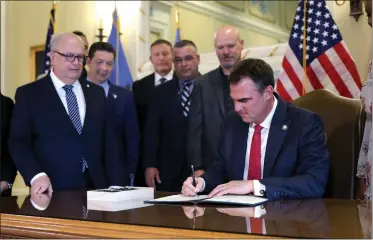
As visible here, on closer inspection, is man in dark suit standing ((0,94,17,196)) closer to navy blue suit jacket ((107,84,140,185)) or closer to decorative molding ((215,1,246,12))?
navy blue suit jacket ((107,84,140,185))

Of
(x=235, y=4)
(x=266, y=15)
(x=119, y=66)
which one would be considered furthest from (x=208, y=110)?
(x=235, y=4)

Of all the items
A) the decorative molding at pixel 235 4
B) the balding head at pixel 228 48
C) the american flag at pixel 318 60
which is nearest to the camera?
the balding head at pixel 228 48

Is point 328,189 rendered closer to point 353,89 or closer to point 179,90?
point 179,90

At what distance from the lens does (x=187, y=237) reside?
1441mm

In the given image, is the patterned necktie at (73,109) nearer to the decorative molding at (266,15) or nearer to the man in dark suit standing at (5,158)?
the man in dark suit standing at (5,158)

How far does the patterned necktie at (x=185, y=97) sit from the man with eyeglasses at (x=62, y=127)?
37.6 inches

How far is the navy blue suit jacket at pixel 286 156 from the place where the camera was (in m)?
2.31

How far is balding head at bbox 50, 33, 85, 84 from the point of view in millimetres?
3031

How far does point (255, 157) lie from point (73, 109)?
1114mm

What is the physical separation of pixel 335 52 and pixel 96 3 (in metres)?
3.76

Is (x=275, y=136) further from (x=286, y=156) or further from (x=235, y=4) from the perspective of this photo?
(x=235, y=4)

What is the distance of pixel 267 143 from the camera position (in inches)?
101

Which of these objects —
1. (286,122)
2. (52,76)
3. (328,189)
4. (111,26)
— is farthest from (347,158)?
(111,26)

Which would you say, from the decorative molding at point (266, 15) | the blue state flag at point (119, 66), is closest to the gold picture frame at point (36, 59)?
the blue state flag at point (119, 66)
